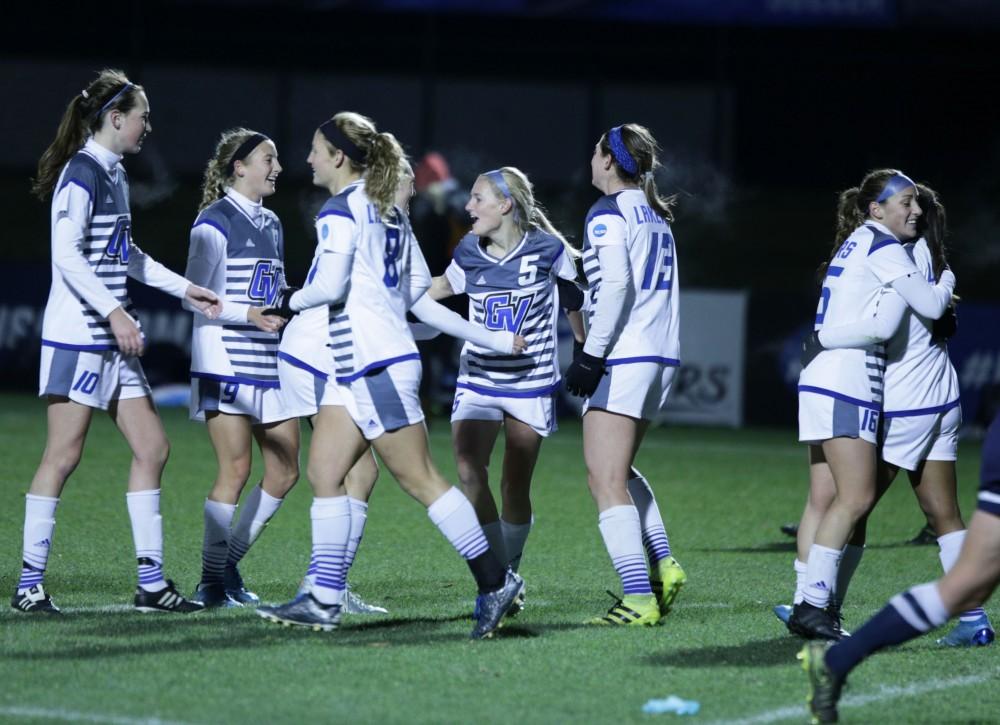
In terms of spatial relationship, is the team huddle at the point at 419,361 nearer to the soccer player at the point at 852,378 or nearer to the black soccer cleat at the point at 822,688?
the soccer player at the point at 852,378

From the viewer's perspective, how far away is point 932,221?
21.0 feet

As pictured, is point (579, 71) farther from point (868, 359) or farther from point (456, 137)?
point (868, 359)

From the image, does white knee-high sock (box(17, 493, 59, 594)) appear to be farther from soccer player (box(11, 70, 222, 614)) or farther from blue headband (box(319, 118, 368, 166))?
blue headband (box(319, 118, 368, 166))

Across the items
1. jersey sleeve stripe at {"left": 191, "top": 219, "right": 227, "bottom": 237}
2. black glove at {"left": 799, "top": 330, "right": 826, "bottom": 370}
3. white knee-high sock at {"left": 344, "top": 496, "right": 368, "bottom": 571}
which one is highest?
jersey sleeve stripe at {"left": 191, "top": 219, "right": 227, "bottom": 237}

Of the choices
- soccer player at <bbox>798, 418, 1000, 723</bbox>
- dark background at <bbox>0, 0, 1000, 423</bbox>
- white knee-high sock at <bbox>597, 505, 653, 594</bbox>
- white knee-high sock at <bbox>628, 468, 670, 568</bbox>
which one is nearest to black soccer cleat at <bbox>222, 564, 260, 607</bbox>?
white knee-high sock at <bbox>597, 505, 653, 594</bbox>

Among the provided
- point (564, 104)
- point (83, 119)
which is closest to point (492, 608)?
point (83, 119)

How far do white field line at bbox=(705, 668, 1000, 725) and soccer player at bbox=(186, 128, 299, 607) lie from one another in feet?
8.20

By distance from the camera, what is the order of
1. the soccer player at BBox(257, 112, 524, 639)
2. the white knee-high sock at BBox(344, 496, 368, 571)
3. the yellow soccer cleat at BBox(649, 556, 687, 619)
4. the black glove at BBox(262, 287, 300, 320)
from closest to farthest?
the soccer player at BBox(257, 112, 524, 639) → the black glove at BBox(262, 287, 300, 320) → the white knee-high sock at BBox(344, 496, 368, 571) → the yellow soccer cleat at BBox(649, 556, 687, 619)

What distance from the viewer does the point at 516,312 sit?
6523mm

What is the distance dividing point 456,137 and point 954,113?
30.7 ft

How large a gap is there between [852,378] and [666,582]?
1188 millimetres

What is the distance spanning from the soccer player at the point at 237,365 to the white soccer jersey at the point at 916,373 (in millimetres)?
2458

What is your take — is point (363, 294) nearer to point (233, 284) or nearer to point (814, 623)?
point (233, 284)

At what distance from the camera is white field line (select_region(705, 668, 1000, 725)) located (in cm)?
485
